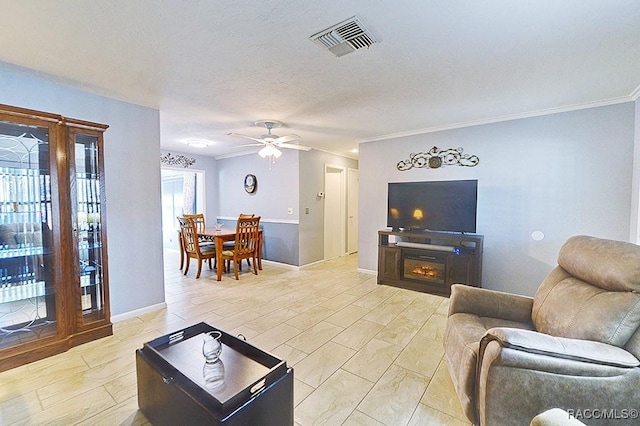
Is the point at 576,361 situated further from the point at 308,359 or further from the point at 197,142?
the point at 197,142

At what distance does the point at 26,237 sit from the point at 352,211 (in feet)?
18.2

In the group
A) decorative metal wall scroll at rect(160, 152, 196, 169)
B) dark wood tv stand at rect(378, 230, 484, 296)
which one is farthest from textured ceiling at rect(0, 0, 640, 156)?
decorative metal wall scroll at rect(160, 152, 196, 169)

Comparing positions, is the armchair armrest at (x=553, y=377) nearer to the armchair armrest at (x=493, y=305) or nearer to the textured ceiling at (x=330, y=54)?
the armchair armrest at (x=493, y=305)

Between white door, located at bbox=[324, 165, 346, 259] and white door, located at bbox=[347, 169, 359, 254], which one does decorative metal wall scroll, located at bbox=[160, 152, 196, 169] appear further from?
white door, located at bbox=[347, 169, 359, 254]

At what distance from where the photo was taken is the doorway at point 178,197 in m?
6.59

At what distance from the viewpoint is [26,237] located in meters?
2.36

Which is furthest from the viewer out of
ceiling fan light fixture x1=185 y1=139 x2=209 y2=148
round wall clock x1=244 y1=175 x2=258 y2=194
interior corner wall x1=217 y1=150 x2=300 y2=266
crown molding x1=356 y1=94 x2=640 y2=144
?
round wall clock x1=244 y1=175 x2=258 y2=194

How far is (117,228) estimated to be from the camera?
300 centimetres

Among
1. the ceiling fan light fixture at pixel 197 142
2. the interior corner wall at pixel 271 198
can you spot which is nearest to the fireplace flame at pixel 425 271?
the interior corner wall at pixel 271 198

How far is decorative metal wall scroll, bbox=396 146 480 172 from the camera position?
3.91 m

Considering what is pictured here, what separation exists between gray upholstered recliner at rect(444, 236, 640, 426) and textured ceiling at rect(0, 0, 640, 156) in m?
1.45

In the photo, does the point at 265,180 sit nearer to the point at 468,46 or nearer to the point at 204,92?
the point at 204,92

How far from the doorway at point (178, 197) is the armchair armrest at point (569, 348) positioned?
635cm

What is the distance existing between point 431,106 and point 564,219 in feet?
6.77
